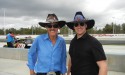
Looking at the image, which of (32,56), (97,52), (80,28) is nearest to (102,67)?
(97,52)

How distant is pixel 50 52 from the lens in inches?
155

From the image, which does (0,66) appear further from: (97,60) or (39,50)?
(97,60)

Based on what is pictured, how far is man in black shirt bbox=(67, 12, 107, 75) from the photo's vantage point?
11.2 feet

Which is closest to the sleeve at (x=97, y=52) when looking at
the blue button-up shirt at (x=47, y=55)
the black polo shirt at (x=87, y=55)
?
the black polo shirt at (x=87, y=55)

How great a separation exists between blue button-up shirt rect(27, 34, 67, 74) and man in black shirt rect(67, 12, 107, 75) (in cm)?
30

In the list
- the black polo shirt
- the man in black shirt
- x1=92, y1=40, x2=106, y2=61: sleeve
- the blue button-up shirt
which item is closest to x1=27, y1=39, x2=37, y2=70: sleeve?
the blue button-up shirt

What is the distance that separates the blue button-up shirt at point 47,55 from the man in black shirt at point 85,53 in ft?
1.00

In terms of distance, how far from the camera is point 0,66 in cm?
1173

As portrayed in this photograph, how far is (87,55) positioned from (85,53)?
0.12ft

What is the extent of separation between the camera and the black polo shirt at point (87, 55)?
3.41m

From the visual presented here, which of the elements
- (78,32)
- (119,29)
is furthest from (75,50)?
(119,29)

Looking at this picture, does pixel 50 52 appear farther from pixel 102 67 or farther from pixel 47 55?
pixel 102 67

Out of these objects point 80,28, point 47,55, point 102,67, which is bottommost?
point 102,67

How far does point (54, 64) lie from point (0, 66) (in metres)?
8.27
